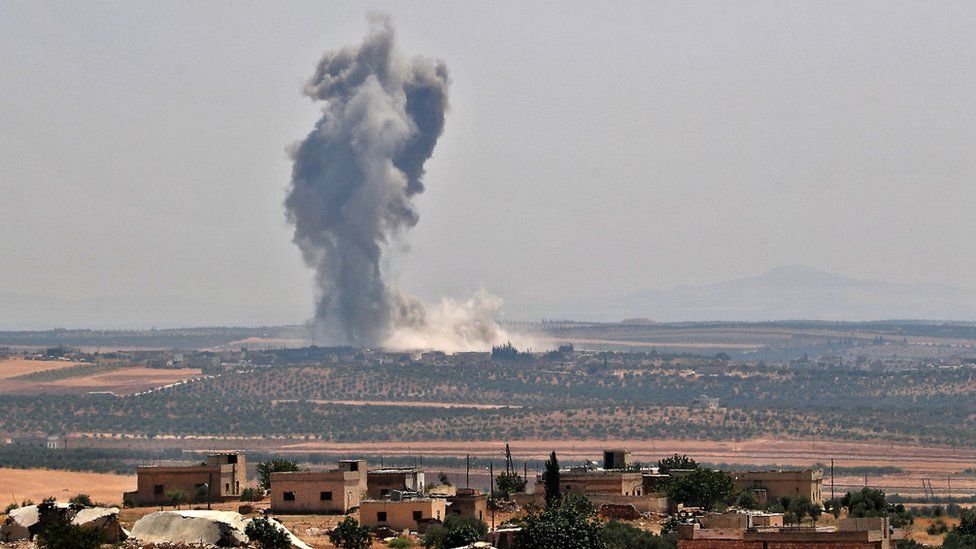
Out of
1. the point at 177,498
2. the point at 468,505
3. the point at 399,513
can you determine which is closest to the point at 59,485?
the point at 177,498

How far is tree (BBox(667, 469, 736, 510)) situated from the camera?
7688 centimetres

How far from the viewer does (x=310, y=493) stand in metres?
72.8

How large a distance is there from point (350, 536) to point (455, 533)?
314cm

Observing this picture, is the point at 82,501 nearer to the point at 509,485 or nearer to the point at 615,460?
the point at 509,485

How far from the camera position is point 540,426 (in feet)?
538

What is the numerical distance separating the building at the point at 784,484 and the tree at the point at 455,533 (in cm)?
1906

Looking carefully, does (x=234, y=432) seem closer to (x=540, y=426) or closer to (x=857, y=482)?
(x=540, y=426)

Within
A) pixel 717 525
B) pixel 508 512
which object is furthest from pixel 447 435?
pixel 717 525

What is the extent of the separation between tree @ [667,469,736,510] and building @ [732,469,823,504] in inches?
157

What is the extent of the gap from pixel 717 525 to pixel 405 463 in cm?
6615

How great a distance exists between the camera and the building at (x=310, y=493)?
7262 cm

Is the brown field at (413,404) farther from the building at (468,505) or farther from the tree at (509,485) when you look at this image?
the building at (468,505)

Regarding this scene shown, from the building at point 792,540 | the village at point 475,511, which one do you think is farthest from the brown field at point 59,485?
the building at point 792,540

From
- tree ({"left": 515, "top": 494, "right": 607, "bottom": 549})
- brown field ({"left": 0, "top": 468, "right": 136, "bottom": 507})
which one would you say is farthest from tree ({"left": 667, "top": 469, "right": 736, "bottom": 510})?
brown field ({"left": 0, "top": 468, "right": 136, "bottom": 507})
